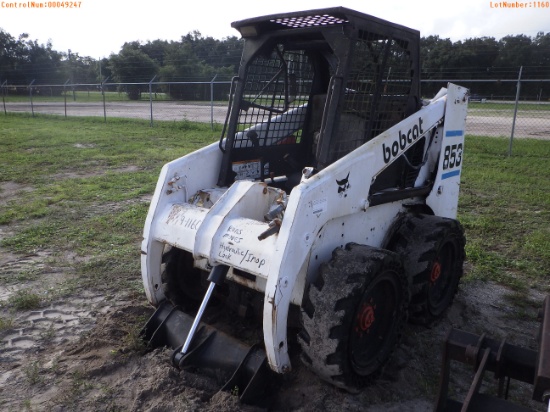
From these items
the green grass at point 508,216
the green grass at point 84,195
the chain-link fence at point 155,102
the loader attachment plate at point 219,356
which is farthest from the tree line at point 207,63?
the loader attachment plate at point 219,356

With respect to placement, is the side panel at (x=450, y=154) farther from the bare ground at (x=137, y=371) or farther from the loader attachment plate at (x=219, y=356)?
the loader attachment plate at (x=219, y=356)

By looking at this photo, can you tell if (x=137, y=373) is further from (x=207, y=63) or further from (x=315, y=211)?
(x=207, y=63)

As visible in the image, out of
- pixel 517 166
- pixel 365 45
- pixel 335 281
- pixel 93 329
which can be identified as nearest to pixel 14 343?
pixel 93 329

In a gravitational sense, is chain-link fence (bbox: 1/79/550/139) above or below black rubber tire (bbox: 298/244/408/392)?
above

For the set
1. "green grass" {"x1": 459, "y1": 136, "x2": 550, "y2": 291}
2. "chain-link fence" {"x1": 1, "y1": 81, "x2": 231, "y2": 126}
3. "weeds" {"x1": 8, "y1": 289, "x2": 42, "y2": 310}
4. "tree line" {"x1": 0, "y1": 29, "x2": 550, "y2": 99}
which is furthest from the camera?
"tree line" {"x1": 0, "y1": 29, "x2": 550, "y2": 99}

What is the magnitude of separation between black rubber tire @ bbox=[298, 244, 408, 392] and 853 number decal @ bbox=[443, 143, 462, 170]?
63.2 inches

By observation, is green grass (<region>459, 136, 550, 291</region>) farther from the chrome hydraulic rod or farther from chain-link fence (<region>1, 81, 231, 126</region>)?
chain-link fence (<region>1, 81, 231, 126</region>)

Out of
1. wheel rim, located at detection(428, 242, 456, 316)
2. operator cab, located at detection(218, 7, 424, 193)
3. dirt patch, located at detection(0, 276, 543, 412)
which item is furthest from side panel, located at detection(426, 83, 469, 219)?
dirt patch, located at detection(0, 276, 543, 412)

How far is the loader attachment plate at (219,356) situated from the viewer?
3006 mm

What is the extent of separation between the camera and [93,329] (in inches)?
153

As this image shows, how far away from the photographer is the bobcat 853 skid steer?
294 cm

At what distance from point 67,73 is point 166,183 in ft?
153

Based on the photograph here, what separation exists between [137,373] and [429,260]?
2228mm

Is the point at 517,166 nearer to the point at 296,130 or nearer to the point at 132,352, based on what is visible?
the point at 296,130
